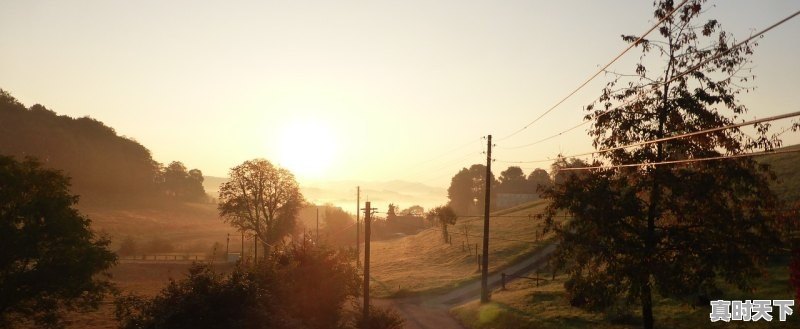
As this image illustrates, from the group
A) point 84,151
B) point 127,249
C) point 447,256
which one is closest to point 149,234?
point 127,249

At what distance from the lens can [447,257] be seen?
7738 cm

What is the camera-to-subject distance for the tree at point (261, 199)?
7838 cm

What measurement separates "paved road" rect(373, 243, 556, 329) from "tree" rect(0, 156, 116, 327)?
22.2 metres

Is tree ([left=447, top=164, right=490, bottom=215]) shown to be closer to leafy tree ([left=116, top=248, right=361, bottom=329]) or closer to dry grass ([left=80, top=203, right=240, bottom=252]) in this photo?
dry grass ([left=80, top=203, right=240, bottom=252])

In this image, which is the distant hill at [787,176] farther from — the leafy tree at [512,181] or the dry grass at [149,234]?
the leafy tree at [512,181]

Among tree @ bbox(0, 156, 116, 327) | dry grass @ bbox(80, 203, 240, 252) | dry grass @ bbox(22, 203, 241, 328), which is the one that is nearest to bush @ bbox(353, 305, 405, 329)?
dry grass @ bbox(22, 203, 241, 328)

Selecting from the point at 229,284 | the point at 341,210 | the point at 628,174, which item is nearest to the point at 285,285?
the point at 229,284

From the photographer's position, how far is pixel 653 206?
21.0 metres

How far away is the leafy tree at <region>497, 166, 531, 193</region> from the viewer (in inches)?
7239

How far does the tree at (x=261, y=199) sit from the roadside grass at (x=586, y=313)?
144 feet

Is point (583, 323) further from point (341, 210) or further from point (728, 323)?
point (341, 210)

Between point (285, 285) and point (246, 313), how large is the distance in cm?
723

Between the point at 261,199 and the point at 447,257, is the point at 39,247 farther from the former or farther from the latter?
the point at 447,257

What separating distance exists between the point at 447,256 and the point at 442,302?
2710 cm
